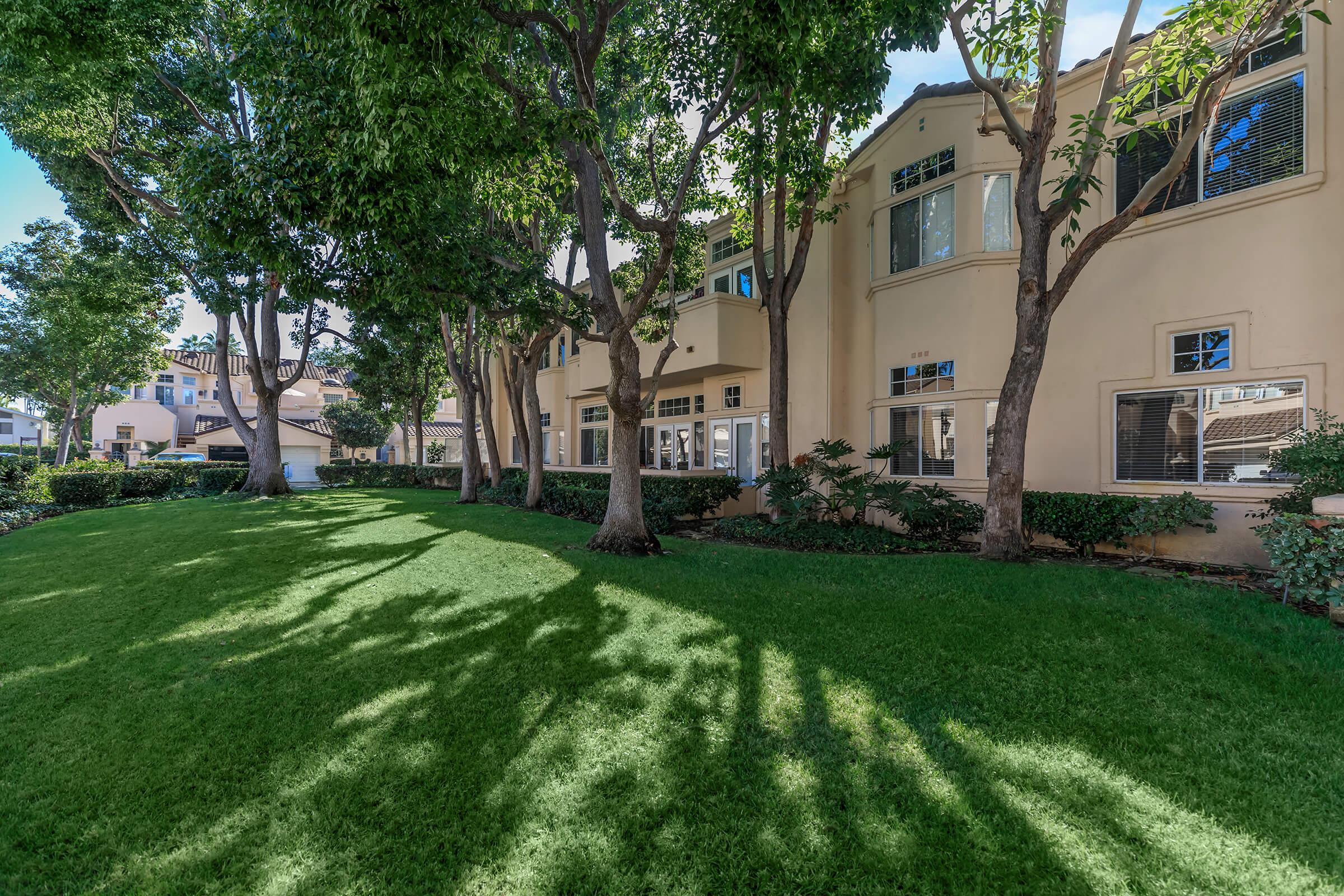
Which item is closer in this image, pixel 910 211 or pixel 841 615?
pixel 841 615

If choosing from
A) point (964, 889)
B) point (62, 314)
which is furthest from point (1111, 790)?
point (62, 314)

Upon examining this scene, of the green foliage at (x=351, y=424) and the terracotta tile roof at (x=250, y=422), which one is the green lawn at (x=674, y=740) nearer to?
the green foliage at (x=351, y=424)

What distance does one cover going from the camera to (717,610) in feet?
21.5

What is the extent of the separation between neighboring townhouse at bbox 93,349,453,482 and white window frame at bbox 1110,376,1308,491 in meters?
35.8

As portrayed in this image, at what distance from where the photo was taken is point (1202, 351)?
8938mm

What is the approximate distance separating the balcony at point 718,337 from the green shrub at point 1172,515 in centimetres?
899

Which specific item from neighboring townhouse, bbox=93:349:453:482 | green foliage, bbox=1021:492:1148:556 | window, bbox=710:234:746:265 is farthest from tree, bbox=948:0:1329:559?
neighboring townhouse, bbox=93:349:453:482

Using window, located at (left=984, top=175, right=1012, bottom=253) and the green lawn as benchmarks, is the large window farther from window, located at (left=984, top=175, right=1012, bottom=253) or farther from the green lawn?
the green lawn

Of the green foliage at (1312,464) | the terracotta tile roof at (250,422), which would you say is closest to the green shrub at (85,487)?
the terracotta tile roof at (250,422)

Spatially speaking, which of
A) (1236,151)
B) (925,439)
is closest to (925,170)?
(1236,151)

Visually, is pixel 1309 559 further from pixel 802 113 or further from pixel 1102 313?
pixel 802 113

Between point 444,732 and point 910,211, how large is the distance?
12.8 meters

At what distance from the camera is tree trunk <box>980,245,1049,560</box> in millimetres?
8578

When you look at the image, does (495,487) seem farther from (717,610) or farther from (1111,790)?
(1111,790)
